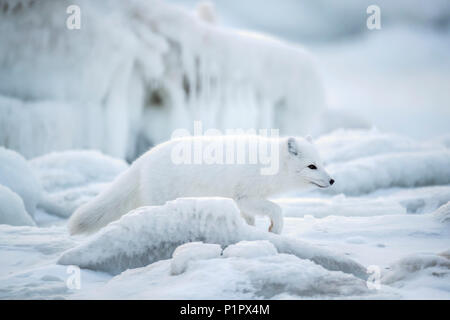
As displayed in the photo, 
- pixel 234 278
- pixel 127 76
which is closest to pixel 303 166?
pixel 234 278

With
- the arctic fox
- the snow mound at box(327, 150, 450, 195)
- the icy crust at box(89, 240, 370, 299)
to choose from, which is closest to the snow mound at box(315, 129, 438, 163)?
the snow mound at box(327, 150, 450, 195)

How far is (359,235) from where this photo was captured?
3006 mm

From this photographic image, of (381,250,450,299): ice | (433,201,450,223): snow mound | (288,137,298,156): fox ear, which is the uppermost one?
(288,137,298,156): fox ear

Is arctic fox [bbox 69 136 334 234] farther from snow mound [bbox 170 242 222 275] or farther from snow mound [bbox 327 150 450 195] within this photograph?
snow mound [bbox 327 150 450 195]

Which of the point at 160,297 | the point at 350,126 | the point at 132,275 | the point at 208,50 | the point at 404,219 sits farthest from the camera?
the point at 350,126

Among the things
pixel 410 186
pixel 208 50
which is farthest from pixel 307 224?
pixel 208 50

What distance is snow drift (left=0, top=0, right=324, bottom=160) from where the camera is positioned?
29.7 feet

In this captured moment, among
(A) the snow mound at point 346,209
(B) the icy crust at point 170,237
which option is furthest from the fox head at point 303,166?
(B) the icy crust at point 170,237

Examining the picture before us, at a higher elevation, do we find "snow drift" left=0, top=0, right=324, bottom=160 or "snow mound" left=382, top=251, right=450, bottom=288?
"snow drift" left=0, top=0, right=324, bottom=160

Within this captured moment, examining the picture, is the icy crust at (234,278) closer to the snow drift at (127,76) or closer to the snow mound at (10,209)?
the snow mound at (10,209)

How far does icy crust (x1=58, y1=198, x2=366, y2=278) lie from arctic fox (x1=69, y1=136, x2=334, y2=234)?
0.75 meters

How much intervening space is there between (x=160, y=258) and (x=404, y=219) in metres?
2.01

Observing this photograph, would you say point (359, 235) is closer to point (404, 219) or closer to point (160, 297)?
point (404, 219)

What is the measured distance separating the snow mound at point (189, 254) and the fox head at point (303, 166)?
1548 millimetres
